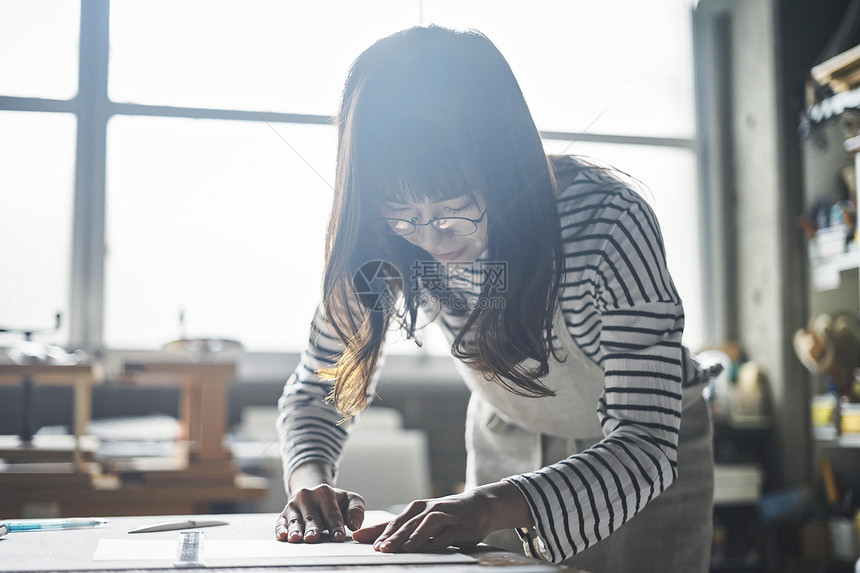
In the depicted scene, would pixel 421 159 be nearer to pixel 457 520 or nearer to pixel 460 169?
pixel 460 169

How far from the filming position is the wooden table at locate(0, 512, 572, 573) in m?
0.65

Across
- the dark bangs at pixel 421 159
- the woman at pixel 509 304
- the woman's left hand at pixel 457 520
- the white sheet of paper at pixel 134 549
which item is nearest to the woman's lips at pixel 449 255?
the woman at pixel 509 304

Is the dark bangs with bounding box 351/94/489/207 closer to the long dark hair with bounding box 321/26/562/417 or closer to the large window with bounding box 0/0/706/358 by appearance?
the long dark hair with bounding box 321/26/562/417

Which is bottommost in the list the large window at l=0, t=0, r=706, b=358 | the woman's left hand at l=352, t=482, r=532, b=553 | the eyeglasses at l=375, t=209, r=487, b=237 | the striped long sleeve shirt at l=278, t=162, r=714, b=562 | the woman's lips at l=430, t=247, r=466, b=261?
the woman's left hand at l=352, t=482, r=532, b=553

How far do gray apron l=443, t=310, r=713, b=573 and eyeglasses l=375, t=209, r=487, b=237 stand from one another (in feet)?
0.63

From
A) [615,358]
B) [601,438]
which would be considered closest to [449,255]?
[615,358]

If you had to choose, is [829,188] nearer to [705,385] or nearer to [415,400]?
[415,400]

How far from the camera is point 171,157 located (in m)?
2.52

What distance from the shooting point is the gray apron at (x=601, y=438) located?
98 cm

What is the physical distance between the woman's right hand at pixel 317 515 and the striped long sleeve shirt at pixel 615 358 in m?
0.20

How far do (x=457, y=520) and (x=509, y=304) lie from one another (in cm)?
24

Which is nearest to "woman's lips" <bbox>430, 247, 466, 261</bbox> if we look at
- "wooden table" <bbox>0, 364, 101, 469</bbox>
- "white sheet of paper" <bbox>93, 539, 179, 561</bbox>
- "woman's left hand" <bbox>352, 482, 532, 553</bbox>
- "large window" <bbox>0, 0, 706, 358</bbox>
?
"woman's left hand" <bbox>352, 482, 532, 553</bbox>

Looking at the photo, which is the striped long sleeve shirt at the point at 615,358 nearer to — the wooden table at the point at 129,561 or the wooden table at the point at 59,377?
the wooden table at the point at 129,561

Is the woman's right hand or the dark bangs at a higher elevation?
the dark bangs
